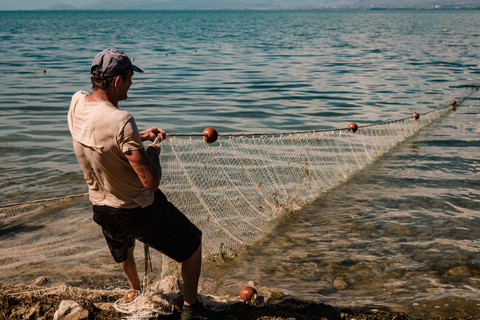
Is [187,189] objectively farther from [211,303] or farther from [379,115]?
[379,115]

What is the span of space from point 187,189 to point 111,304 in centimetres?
376

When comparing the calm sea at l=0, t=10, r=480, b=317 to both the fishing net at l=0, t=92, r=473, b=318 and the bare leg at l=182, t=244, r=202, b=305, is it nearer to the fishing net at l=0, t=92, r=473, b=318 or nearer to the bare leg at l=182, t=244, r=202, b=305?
the fishing net at l=0, t=92, r=473, b=318

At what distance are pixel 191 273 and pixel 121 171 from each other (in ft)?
3.25

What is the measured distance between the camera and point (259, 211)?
7449 millimetres

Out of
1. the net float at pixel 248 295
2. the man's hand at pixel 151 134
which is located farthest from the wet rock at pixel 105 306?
the man's hand at pixel 151 134

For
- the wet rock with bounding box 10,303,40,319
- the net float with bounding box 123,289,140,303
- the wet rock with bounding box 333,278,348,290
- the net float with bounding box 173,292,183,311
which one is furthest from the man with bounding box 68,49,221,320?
the wet rock with bounding box 333,278,348,290

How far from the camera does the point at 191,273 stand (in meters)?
3.46

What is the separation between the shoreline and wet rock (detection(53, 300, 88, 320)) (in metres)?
0.01

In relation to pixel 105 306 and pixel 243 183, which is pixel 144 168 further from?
pixel 243 183

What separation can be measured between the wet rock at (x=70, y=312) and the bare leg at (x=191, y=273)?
3.08 feet

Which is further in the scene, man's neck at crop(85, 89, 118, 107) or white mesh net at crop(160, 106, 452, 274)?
white mesh net at crop(160, 106, 452, 274)

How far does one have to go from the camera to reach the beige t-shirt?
2.87m

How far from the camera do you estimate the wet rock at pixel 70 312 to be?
3.78m

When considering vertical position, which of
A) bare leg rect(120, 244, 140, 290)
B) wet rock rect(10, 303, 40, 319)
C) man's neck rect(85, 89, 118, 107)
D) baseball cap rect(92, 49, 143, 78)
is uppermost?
baseball cap rect(92, 49, 143, 78)
